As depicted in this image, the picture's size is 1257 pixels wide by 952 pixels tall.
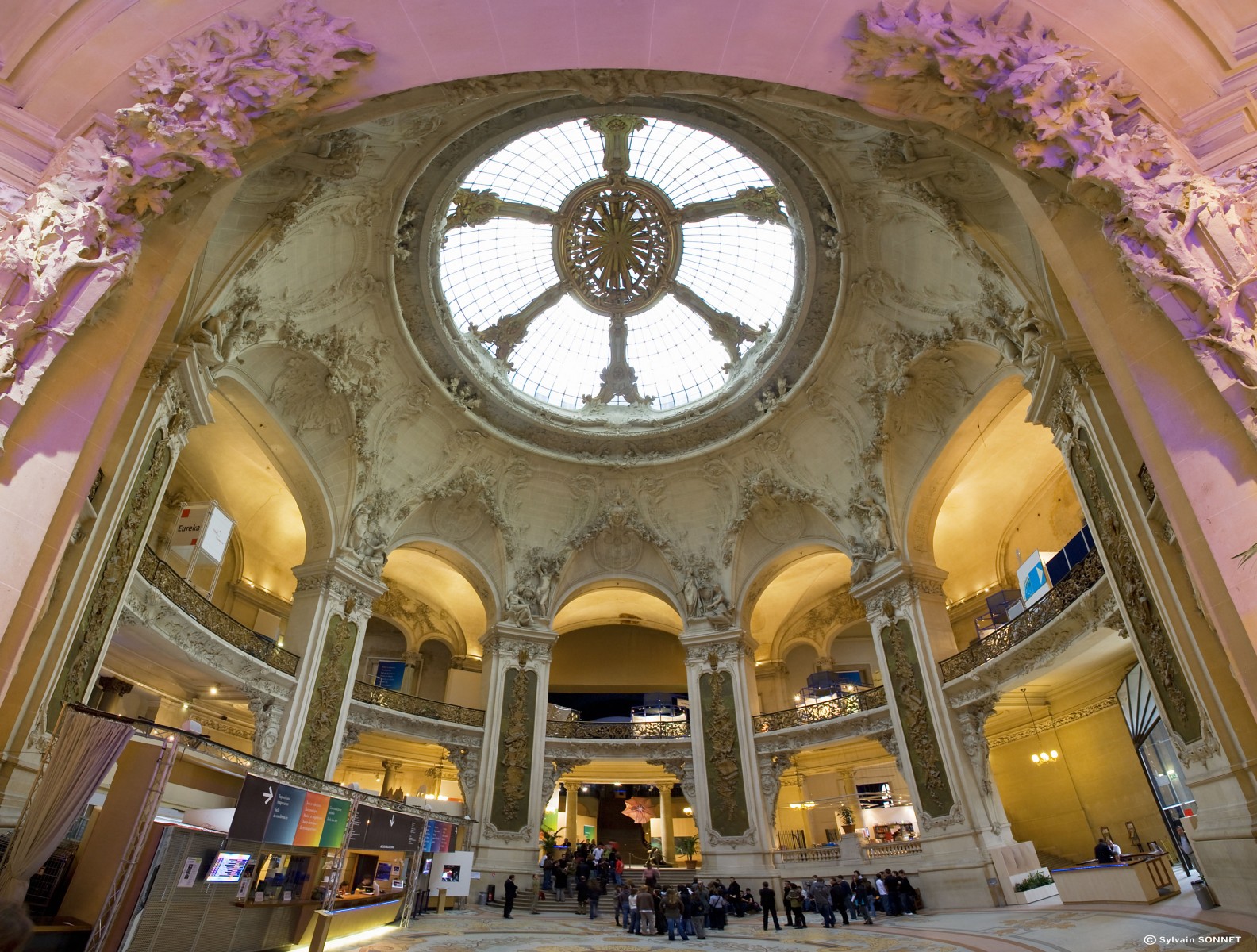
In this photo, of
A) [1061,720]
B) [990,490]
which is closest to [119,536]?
[990,490]

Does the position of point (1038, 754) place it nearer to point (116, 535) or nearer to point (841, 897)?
point (841, 897)

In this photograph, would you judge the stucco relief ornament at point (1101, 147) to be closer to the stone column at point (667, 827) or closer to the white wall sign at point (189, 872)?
the white wall sign at point (189, 872)

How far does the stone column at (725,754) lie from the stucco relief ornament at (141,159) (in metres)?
17.0

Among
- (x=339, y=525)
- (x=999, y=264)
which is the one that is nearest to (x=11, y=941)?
(x=999, y=264)

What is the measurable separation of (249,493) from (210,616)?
576 cm

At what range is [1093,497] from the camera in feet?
33.0

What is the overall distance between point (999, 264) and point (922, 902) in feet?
41.1

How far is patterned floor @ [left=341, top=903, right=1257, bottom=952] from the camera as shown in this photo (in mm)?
6406

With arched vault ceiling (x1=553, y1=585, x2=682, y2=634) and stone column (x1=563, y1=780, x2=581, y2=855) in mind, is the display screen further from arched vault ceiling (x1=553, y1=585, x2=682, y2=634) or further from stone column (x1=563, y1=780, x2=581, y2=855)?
stone column (x1=563, y1=780, x2=581, y2=855)

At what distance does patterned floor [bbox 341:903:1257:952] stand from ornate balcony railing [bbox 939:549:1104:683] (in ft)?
15.3

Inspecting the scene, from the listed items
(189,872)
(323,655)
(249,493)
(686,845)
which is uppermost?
(249,493)

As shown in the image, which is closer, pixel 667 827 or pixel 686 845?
pixel 667 827

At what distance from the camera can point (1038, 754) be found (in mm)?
17266

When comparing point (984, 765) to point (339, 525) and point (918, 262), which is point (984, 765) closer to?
point (918, 262)
